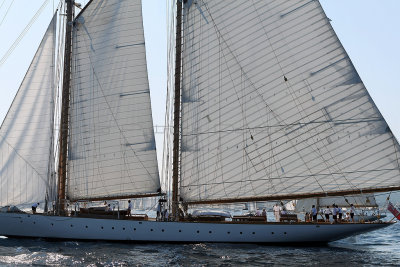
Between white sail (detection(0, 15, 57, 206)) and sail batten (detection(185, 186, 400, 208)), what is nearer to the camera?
sail batten (detection(185, 186, 400, 208))

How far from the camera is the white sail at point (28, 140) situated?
111ft

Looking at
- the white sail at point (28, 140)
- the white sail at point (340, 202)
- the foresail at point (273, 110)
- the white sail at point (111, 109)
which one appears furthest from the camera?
the white sail at point (340, 202)

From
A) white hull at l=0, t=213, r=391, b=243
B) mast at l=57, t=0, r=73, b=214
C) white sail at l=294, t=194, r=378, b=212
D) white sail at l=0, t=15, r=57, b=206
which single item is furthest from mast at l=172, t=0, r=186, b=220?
white sail at l=294, t=194, r=378, b=212

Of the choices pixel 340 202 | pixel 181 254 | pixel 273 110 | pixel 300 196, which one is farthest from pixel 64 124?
pixel 340 202

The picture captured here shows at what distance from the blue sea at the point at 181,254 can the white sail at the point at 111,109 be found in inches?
166

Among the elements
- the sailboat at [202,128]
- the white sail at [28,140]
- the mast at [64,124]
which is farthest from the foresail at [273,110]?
the white sail at [28,140]

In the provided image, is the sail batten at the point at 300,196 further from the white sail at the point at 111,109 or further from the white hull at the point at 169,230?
the white sail at the point at 111,109

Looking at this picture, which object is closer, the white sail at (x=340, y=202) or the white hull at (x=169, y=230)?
the white hull at (x=169, y=230)

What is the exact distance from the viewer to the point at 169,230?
3303cm

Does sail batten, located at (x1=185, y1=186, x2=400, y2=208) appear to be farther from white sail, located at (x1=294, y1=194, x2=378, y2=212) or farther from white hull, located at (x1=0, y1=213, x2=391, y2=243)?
white sail, located at (x1=294, y1=194, x2=378, y2=212)

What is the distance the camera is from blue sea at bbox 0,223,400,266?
26234 mm

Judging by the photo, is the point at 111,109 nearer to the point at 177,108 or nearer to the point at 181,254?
the point at 177,108

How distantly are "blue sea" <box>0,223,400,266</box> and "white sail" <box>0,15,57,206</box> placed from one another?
10.9 ft

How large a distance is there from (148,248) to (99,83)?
1162cm
